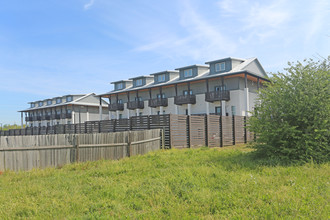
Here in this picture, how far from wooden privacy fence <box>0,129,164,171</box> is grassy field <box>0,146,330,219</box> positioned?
1194mm

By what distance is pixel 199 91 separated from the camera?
36.8m

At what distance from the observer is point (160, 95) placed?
40.3 m

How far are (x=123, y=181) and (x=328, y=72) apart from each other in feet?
A: 26.5

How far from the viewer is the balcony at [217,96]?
106 ft

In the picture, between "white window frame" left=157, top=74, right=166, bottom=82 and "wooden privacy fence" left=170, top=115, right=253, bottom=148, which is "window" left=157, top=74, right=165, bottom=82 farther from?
"wooden privacy fence" left=170, top=115, right=253, bottom=148

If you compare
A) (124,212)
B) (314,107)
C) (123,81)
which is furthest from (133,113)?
(124,212)

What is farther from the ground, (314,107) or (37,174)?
(314,107)

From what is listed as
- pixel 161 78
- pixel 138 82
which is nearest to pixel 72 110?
pixel 138 82

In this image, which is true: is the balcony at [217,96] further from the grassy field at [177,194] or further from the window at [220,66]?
the grassy field at [177,194]

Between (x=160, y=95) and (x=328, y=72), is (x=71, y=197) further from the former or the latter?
(x=160, y=95)

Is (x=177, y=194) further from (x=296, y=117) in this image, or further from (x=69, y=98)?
(x=69, y=98)

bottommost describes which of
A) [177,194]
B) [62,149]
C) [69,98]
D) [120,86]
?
[177,194]

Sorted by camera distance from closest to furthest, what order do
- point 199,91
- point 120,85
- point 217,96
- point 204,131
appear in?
point 204,131
point 217,96
point 199,91
point 120,85

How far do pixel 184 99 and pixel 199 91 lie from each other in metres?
2.70
